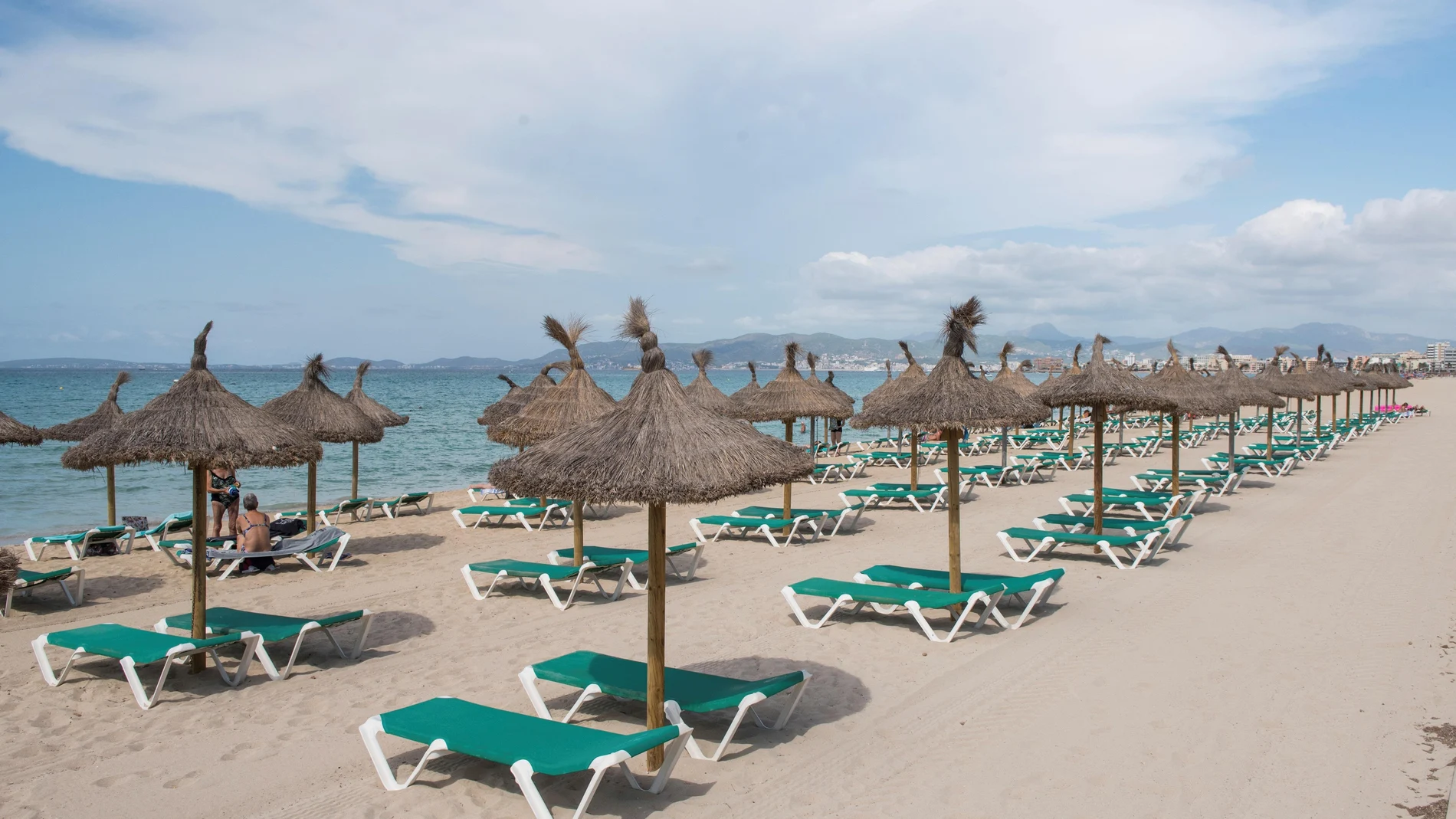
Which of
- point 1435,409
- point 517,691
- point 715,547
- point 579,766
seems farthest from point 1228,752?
point 1435,409

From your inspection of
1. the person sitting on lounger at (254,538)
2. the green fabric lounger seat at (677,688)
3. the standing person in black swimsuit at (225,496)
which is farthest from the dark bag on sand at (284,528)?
the green fabric lounger seat at (677,688)

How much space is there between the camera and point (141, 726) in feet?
17.1

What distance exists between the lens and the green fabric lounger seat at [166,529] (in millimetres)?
11734

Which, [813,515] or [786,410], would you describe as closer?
[813,515]

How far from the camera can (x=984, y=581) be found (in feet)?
24.6

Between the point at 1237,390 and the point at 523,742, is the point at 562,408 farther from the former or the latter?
the point at 1237,390

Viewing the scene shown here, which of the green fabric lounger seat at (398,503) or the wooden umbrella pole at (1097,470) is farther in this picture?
the green fabric lounger seat at (398,503)

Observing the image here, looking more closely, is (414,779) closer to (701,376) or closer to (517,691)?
(517,691)

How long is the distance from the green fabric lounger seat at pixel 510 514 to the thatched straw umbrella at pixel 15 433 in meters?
5.18

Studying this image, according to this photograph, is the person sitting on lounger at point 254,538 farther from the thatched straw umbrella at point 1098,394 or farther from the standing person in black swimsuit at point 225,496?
the thatched straw umbrella at point 1098,394

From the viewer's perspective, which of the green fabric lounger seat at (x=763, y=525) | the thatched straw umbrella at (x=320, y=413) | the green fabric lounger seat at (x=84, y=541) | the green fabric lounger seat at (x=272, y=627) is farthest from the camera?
the thatched straw umbrella at (x=320, y=413)

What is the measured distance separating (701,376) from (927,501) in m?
5.58

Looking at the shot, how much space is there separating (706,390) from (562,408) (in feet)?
26.9

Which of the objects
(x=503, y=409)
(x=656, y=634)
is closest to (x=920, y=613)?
(x=656, y=634)
